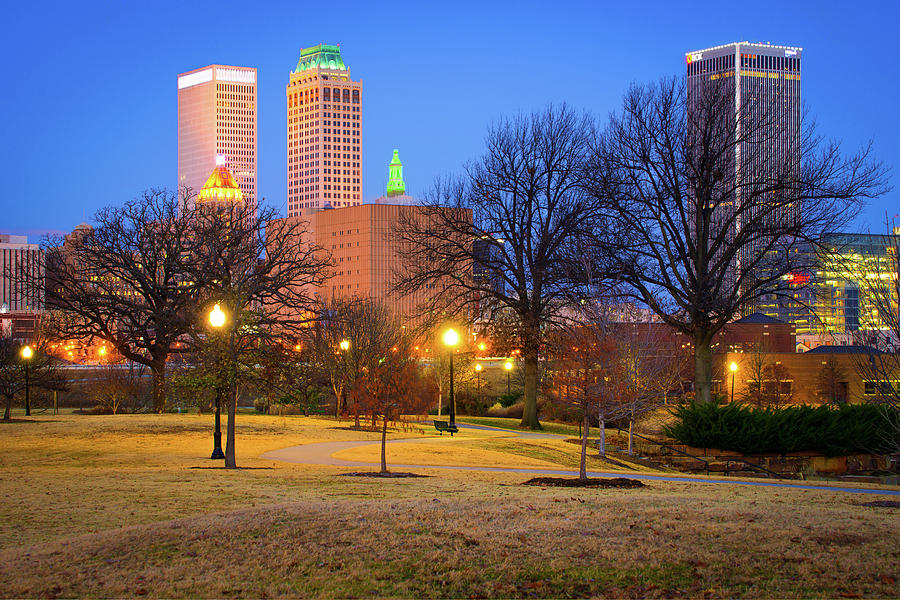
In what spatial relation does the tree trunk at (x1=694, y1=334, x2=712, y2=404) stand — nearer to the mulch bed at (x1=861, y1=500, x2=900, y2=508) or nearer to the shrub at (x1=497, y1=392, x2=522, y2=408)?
the mulch bed at (x1=861, y1=500, x2=900, y2=508)

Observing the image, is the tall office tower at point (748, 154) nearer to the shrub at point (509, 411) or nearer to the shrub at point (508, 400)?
the shrub at point (509, 411)

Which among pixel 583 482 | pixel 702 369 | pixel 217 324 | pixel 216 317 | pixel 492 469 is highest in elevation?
pixel 216 317

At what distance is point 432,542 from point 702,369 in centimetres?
2723

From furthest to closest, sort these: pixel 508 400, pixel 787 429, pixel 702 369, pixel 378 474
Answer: pixel 508 400, pixel 702 369, pixel 787 429, pixel 378 474

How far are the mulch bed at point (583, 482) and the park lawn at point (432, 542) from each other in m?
1.81

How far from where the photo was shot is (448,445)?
94.1 feet

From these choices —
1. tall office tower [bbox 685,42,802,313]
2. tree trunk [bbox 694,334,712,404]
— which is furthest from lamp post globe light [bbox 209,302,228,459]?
tall office tower [bbox 685,42,802,313]

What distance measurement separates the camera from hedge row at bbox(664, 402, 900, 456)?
2983 centimetres

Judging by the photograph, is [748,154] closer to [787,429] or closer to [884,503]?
[787,429]

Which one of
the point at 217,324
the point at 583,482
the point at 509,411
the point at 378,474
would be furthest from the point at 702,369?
the point at 509,411

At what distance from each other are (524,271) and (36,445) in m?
24.8

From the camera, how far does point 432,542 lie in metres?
10.0

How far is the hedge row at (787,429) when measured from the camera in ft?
97.9

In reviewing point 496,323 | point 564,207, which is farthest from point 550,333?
point 564,207
